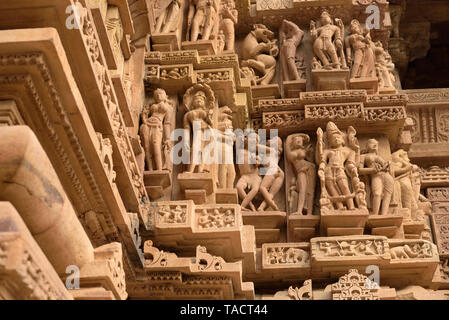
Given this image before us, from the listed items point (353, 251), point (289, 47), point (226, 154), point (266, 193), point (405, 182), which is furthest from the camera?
point (289, 47)

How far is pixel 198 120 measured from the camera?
8.80m

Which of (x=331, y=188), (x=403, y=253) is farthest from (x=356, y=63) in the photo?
(x=403, y=253)

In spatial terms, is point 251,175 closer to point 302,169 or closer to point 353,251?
point 302,169

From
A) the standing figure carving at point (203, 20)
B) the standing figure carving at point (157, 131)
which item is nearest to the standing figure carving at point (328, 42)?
the standing figure carving at point (203, 20)

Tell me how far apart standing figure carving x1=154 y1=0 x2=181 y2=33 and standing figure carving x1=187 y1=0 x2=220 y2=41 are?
242 millimetres

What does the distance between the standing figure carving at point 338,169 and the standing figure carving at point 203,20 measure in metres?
2.13

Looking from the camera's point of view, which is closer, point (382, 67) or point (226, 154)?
point (226, 154)

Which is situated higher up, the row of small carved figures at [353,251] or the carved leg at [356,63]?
the carved leg at [356,63]

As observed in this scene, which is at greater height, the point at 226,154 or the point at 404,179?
the point at 226,154

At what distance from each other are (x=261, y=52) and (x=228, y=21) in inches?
24.5

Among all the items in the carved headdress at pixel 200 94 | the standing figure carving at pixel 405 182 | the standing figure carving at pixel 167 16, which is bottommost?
the standing figure carving at pixel 405 182

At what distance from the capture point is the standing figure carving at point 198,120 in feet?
27.7

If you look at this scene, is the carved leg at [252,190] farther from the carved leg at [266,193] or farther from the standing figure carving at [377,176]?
the standing figure carving at [377,176]
